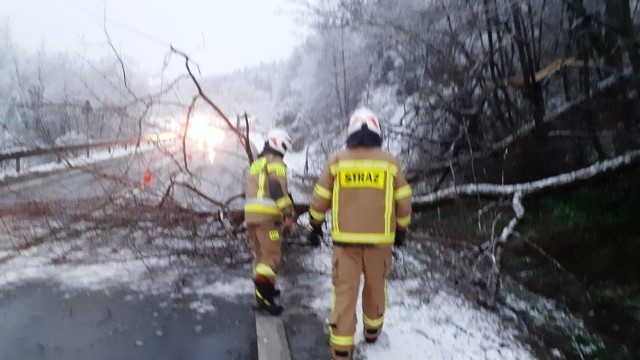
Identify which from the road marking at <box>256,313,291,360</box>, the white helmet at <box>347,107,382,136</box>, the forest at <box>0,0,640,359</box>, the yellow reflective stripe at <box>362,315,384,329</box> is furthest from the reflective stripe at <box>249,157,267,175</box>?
the forest at <box>0,0,640,359</box>

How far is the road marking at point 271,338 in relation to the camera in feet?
13.1

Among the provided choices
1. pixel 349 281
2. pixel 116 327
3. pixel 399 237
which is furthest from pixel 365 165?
pixel 116 327

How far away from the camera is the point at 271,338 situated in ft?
14.0

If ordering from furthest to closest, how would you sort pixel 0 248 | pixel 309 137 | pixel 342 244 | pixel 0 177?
pixel 309 137, pixel 0 177, pixel 0 248, pixel 342 244

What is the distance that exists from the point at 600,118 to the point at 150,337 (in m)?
7.02

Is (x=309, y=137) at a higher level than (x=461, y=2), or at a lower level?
lower

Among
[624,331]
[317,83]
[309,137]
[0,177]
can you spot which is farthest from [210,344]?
[317,83]

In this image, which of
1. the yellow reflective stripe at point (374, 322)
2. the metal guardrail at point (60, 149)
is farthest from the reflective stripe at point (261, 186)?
the metal guardrail at point (60, 149)

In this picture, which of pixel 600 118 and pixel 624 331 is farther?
pixel 600 118

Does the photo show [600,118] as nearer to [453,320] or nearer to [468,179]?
[468,179]

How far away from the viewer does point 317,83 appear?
1155 inches

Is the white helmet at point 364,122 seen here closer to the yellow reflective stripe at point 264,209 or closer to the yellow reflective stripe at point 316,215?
the yellow reflective stripe at point 316,215

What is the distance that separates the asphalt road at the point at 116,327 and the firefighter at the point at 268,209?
34 centimetres

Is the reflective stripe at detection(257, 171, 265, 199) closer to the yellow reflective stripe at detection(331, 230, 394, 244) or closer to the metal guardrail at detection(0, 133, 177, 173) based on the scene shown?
the yellow reflective stripe at detection(331, 230, 394, 244)
